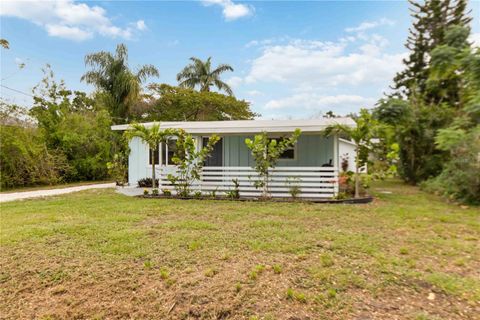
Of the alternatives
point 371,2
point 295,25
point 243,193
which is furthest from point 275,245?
point 295,25

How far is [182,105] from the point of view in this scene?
22188 millimetres

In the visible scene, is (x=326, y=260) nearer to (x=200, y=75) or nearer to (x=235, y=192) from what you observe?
(x=235, y=192)

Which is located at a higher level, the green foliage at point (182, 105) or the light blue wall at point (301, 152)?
the green foliage at point (182, 105)

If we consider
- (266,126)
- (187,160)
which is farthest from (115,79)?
(266,126)

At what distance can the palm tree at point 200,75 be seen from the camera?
2508 cm

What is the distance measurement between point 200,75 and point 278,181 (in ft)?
60.2

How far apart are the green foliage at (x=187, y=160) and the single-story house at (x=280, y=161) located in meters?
0.35

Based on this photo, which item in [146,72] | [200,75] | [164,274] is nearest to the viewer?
[164,274]

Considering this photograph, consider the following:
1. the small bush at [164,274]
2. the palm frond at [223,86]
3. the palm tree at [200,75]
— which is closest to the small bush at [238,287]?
the small bush at [164,274]

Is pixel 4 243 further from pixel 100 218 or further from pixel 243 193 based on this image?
pixel 243 193

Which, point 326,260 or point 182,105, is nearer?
point 326,260

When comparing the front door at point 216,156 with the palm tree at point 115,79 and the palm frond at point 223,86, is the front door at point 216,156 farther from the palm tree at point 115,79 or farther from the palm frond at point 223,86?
the palm frond at point 223,86

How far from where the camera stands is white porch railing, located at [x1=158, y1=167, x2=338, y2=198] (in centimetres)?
900

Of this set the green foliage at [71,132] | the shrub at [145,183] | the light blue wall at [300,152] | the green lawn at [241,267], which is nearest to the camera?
the green lawn at [241,267]
